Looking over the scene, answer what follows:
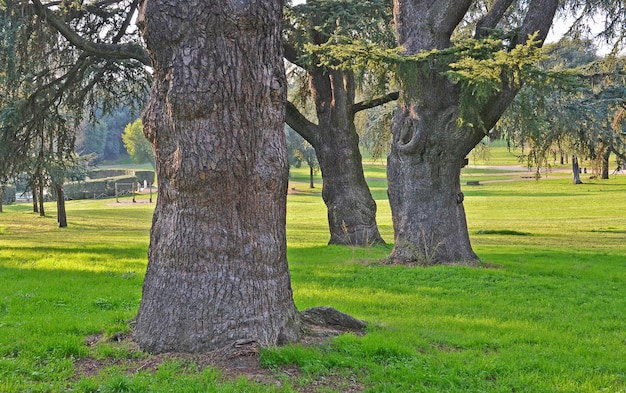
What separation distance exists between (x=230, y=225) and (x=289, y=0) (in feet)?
35.8

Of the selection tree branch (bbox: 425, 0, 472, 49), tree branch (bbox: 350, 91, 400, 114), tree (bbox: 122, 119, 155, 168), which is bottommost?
tree branch (bbox: 350, 91, 400, 114)

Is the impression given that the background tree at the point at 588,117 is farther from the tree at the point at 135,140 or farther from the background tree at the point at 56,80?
the tree at the point at 135,140

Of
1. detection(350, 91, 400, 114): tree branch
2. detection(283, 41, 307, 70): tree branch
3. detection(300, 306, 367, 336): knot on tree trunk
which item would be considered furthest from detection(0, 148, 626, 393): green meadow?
detection(283, 41, 307, 70): tree branch

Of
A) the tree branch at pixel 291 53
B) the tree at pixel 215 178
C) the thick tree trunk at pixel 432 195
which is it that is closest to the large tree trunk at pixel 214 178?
the tree at pixel 215 178

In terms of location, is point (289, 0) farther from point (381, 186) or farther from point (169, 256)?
point (381, 186)

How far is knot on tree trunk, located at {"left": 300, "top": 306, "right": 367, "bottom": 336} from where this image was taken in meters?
6.11

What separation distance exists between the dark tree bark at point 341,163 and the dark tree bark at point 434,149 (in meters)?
4.01

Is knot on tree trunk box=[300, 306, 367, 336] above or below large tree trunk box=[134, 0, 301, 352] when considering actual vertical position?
below

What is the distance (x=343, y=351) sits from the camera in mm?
5348

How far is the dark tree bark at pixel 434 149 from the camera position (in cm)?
1151

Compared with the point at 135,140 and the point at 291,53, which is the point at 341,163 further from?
the point at 135,140

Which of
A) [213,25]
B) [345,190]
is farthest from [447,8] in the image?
[213,25]

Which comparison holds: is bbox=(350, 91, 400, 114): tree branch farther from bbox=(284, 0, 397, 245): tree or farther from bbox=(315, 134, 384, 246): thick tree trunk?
bbox=(315, 134, 384, 246): thick tree trunk

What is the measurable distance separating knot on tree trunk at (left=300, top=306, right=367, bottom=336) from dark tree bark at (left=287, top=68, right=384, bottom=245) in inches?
381
